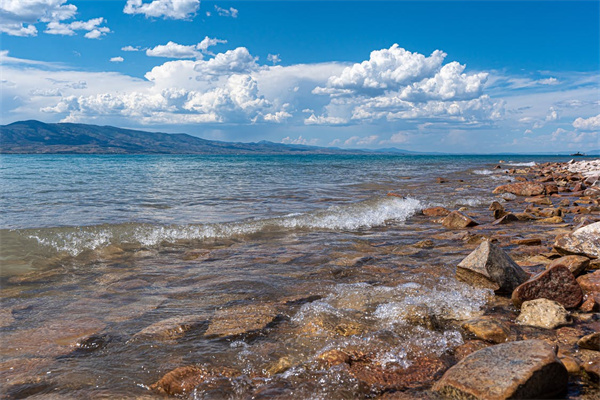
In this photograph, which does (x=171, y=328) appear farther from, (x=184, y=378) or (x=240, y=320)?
(x=184, y=378)

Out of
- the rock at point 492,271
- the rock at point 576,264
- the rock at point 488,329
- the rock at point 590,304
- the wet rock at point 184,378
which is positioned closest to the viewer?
the wet rock at point 184,378

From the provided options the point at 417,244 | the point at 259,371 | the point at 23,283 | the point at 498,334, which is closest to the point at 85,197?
the point at 23,283

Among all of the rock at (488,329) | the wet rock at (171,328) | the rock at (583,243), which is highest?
the rock at (583,243)

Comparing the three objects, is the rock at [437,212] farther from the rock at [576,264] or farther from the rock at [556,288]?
the rock at [556,288]

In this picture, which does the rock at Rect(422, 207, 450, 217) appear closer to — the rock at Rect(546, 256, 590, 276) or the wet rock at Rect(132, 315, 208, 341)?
the rock at Rect(546, 256, 590, 276)

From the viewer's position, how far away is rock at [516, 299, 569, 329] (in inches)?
170

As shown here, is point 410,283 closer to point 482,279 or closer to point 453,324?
point 482,279

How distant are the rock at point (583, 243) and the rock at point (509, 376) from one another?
446 cm

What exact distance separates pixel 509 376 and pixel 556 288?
2.60 m

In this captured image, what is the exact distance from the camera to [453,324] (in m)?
4.48

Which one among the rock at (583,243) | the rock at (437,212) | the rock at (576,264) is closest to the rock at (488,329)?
the rock at (576,264)

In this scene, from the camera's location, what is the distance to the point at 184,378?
3.42 m

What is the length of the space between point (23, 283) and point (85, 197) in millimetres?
11068

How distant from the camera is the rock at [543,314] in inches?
170
